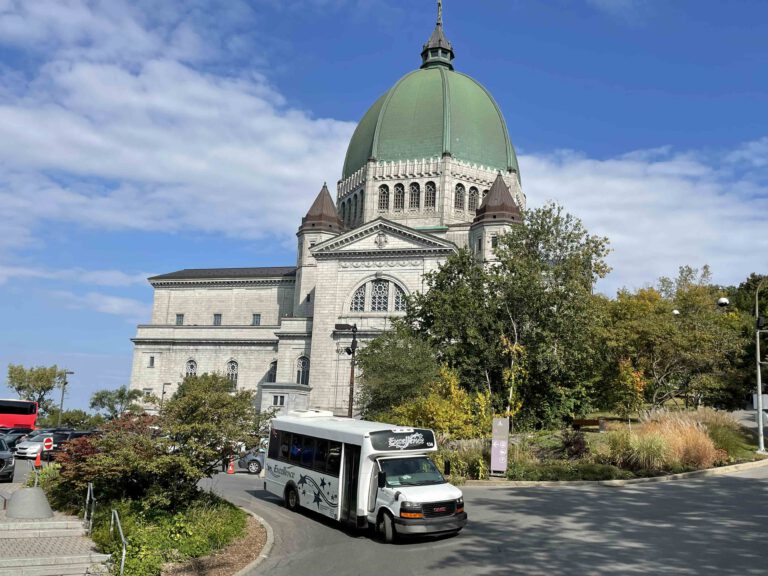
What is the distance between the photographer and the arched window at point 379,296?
57938mm

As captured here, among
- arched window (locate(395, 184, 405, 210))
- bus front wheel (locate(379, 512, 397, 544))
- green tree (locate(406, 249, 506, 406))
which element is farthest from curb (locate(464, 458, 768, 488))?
arched window (locate(395, 184, 405, 210))

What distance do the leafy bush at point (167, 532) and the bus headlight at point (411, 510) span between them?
12.0 ft

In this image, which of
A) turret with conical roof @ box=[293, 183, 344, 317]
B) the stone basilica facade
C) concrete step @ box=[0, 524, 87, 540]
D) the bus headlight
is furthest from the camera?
turret with conical roof @ box=[293, 183, 344, 317]

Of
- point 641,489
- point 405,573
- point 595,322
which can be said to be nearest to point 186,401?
point 405,573

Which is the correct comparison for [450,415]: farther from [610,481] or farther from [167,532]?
[167,532]

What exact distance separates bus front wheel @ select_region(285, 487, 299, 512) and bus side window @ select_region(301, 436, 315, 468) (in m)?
1.02

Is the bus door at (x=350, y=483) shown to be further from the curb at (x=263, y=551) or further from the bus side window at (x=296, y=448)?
the bus side window at (x=296, y=448)

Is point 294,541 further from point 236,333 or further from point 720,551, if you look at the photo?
point 236,333

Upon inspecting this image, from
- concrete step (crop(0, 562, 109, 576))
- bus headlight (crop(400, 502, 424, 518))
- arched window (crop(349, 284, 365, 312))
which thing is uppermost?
arched window (crop(349, 284, 365, 312))

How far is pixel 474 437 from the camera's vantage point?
26.3 m

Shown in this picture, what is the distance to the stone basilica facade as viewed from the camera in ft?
190

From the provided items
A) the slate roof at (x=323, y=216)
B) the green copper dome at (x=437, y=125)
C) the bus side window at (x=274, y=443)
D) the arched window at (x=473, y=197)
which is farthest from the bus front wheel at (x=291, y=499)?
the green copper dome at (x=437, y=125)

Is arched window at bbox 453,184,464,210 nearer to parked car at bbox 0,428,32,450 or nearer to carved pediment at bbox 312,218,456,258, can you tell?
carved pediment at bbox 312,218,456,258

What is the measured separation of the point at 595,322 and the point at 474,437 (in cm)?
1166
